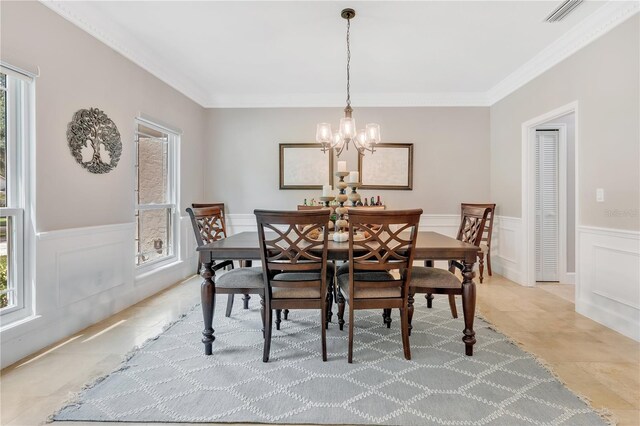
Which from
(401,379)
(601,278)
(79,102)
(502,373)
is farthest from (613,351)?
(79,102)

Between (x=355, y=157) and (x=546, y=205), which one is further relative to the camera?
(x=355, y=157)

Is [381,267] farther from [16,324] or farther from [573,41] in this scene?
[573,41]

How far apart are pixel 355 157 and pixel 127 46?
3.06 m

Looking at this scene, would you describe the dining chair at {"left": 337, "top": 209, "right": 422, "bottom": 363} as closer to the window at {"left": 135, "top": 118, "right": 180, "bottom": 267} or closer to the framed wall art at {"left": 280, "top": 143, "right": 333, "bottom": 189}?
the window at {"left": 135, "top": 118, "right": 180, "bottom": 267}

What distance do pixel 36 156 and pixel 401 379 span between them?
9.20 ft

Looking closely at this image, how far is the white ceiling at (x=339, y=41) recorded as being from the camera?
8.51 feet

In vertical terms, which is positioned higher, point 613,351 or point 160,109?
point 160,109

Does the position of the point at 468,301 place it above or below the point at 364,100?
below

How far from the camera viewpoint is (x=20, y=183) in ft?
7.10

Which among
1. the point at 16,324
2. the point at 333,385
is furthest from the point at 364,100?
the point at 16,324

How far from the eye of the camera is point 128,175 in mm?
3166

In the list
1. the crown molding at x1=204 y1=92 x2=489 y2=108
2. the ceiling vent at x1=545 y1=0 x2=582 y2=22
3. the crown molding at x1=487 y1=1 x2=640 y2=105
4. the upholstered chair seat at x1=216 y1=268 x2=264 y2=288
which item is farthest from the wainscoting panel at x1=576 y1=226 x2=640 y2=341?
the upholstered chair seat at x1=216 y1=268 x2=264 y2=288

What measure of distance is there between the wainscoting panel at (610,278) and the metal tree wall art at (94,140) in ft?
Answer: 14.2

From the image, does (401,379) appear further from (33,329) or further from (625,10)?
(625,10)
